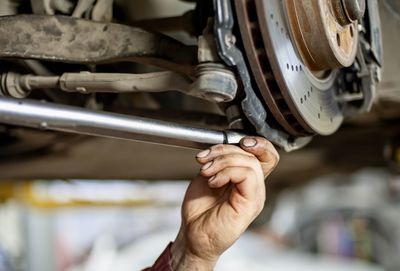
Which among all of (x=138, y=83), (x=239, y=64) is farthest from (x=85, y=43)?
(x=239, y=64)

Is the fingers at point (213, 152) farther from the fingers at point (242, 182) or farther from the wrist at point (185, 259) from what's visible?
the wrist at point (185, 259)

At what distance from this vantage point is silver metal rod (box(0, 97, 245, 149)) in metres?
0.47

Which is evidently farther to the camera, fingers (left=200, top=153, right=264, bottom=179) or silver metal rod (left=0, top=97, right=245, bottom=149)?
fingers (left=200, top=153, right=264, bottom=179)

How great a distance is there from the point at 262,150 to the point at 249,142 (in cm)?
2

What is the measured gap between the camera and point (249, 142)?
1.97 feet

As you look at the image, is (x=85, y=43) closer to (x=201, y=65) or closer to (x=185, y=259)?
(x=201, y=65)

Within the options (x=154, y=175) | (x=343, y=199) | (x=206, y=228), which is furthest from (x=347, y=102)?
(x=343, y=199)

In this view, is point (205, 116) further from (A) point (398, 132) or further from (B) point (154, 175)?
(B) point (154, 175)

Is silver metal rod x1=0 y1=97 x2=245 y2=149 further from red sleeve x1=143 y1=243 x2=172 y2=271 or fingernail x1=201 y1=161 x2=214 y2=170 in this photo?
red sleeve x1=143 y1=243 x2=172 y2=271

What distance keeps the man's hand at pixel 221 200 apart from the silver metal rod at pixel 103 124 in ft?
0.06

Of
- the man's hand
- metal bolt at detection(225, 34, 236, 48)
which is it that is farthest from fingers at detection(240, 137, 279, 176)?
metal bolt at detection(225, 34, 236, 48)

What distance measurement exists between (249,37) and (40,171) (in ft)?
2.93

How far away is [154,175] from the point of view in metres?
1.63

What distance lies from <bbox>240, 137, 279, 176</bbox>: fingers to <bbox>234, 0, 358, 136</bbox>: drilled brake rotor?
0.03m
